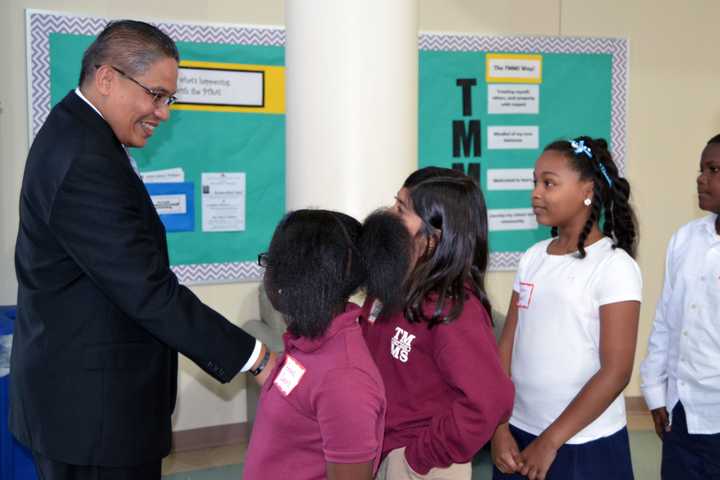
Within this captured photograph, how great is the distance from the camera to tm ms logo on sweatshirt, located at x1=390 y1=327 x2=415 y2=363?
5.23 feet

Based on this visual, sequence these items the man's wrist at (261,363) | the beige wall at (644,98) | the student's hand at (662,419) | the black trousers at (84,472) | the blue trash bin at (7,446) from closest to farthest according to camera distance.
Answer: the black trousers at (84,472) → the man's wrist at (261,363) → the student's hand at (662,419) → the blue trash bin at (7,446) → the beige wall at (644,98)

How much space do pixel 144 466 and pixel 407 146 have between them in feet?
4.11

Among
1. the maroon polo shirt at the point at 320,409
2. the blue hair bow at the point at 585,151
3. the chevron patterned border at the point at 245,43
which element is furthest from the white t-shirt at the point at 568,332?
the chevron patterned border at the point at 245,43

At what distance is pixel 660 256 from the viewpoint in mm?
4574

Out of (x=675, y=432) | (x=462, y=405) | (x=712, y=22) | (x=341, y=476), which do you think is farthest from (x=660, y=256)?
(x=341, y=476)

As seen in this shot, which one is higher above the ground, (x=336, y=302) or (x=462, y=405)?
(x=336, y=302)

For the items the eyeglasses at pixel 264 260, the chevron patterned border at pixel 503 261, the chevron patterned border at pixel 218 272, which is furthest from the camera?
the chevron patterned border at pixel 503 261

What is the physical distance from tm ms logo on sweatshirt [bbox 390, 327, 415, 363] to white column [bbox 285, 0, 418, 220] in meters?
0.82

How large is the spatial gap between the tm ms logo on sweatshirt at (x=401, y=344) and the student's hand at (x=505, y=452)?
48cm

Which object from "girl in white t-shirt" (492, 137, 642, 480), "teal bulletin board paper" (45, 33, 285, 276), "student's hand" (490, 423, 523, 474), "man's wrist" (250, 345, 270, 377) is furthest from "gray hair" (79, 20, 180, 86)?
"teal bulletin board paper" (45, 33, 285, 276)

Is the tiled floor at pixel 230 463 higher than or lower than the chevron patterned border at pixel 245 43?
lower

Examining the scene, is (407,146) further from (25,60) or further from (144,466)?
(25,60)

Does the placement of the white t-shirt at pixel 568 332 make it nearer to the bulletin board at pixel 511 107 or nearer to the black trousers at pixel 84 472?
the black trousers at pixel 84 472

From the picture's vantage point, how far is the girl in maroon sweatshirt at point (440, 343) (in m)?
1.50
